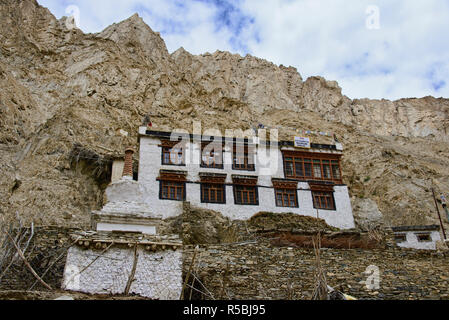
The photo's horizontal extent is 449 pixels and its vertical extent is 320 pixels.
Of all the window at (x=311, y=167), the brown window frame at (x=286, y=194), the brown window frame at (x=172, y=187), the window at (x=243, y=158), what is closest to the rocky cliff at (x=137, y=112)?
the brown window frame at (x=172, y=187)

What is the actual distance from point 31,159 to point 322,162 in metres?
22.4

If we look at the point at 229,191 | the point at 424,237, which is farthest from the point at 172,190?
the point at 424,237

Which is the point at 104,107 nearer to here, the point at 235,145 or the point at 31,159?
the point at 31,159

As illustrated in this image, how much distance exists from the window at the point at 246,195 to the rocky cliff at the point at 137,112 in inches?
395

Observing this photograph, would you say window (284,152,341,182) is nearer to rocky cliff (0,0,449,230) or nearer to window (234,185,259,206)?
window (234,185,259,206)

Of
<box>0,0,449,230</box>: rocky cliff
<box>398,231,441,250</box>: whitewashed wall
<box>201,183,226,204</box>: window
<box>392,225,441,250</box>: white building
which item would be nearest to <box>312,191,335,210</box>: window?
<box>392,225,441,250</box>: white building

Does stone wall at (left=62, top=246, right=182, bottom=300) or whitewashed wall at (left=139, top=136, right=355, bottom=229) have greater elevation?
whitewashed wall at (left=139, top=136, right=355, bottom=229)

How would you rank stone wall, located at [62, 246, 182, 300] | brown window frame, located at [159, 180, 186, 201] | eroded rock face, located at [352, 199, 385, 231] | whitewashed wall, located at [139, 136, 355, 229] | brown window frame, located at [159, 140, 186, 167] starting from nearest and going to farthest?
stone wall, located at [62, 246, 182, 300], whitewashed wall, located at [139, 136, 355, 229], brown window frame, located at [159, 180, 186, 201], brown window frame, located at [159, 140, 186, 167], eroded rock face, located at [352, 199, 385, 231]

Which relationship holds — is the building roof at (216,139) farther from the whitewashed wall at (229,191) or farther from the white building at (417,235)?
the white building at (417,235)

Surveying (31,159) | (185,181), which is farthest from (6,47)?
(185,181)

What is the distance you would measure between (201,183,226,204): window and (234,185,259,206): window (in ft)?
3.33

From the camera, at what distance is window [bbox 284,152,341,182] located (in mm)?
35562

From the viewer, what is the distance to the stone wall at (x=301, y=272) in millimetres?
17219

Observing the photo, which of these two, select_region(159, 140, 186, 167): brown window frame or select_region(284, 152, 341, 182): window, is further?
select_region(284, 152, 341, 182): window
